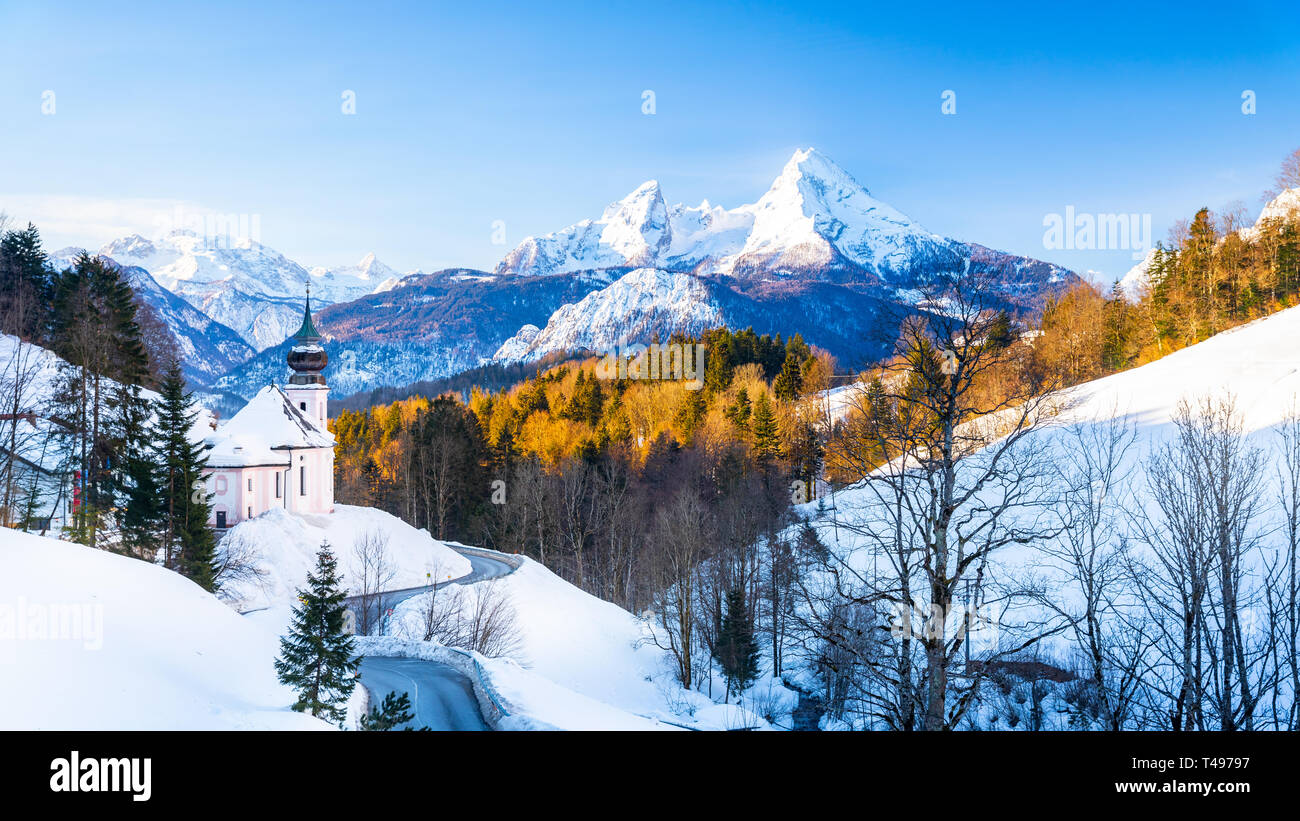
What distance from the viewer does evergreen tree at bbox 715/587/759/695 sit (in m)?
34.3

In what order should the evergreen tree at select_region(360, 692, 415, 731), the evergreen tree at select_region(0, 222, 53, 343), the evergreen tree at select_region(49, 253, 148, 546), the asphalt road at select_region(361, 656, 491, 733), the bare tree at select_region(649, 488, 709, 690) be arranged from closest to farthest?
the evergreen tree at select_region(360, 692, 415, 731) → the asphalt road at select_region(361, 656, 491, 733) → the evergreen tree at select_region(49, 253, 148, 546) → the bare tree at select_region(649, 488, 709, 690) → the evergreen tree at select_region(0, 222, 53, 343)

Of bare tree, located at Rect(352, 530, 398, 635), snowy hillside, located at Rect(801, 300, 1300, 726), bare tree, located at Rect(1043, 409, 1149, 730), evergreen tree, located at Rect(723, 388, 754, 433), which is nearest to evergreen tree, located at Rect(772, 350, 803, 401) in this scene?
evergreen tree, located at Rect(723, 388, 754, 433)

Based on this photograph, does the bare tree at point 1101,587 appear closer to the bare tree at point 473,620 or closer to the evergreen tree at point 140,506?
the bare tree at point 473,620

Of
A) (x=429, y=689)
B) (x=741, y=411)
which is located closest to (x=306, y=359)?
(x=741, y=411)

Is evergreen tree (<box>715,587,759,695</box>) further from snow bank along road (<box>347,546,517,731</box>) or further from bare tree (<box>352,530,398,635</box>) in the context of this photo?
bare tree (<box>352,530,398,635</box>)

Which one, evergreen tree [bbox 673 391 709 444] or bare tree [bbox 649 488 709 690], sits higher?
evergreen tree [bbox 673 391 709 444]

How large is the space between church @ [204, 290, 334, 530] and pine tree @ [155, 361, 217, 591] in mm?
9948

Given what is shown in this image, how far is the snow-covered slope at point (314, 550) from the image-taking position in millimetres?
36531

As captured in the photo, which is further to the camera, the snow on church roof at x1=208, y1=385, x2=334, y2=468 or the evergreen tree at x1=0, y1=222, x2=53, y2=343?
the evergreen tree at x1=0, y1=222, x2=53, y2=343

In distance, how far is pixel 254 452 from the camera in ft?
147

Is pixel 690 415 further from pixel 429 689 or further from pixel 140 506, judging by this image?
pixel 429 689

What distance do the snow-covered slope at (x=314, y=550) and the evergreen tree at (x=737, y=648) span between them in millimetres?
15838
